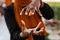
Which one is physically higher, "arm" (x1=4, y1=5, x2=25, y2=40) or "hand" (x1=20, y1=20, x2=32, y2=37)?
"arm" (x1=4, y1=5, x2=25, y2=40)

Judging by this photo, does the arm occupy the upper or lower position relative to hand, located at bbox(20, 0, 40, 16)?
lower

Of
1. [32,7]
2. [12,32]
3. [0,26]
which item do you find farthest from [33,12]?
[0,26]

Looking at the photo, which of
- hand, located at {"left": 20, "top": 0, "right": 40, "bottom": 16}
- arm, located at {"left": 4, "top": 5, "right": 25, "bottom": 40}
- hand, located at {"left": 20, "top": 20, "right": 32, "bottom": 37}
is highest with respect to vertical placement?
hand, located at {"left": 20, "top": 0, "right": 40, "bottom": 16}

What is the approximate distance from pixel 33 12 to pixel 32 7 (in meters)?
0.02

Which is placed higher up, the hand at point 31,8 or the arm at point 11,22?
the hand at point 31,8

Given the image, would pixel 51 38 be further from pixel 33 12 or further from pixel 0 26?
pixel 33 12

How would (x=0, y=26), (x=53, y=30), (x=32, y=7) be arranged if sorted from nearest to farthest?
(x=32, y=7), (x=0, y=26), (x=53, y=30)

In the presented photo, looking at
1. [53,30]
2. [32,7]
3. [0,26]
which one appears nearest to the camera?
[32,7]

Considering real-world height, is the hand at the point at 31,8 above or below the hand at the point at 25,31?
above

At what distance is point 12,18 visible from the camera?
23.7 inches

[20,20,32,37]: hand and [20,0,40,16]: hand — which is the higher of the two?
[20,0,40,16]: hand

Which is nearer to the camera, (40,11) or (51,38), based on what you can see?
(40,11)

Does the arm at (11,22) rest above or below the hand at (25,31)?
above

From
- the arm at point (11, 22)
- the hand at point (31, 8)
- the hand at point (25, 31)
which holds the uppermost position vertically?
the hand at point (31, 8)
